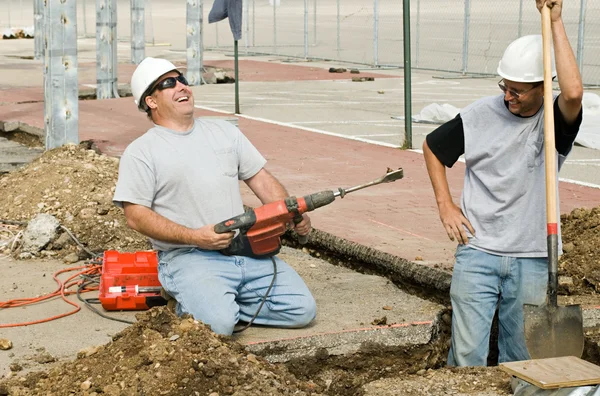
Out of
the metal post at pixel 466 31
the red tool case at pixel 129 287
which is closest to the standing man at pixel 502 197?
the red tool case at pixel 129 287

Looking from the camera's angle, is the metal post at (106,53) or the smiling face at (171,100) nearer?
the smiling face at (171,100)

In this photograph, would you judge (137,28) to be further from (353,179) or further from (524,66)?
(524,66)

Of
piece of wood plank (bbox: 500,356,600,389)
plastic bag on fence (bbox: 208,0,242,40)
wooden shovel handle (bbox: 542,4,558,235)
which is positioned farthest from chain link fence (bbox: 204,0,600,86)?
piece of wood plank (bbox: 500,356,600,389)

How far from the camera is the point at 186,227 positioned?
539 cm

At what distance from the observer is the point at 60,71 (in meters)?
9.82

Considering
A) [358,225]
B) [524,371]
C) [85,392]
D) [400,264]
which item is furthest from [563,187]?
[85,392]

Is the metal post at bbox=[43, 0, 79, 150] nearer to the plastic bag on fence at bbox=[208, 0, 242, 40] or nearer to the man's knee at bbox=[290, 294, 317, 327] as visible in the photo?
the plastic bag on fence at bbox=[208, 0, 242, 40]

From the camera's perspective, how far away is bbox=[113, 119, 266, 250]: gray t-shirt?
17.9 ft

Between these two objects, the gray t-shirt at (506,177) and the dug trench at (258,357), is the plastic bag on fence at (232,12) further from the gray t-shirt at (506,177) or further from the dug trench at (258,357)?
the gray t-shirt at (506,177)

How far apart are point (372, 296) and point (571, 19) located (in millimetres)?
32521

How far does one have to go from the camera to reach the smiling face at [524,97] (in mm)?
4777

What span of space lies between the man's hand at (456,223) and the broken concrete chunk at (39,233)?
343 cm

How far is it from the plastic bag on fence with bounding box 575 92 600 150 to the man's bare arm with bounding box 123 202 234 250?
7.42m

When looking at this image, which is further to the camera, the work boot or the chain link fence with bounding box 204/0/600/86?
the chain link fence with bounding box 204/0/600/86
